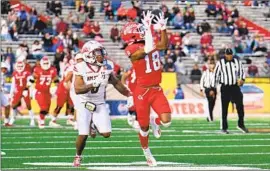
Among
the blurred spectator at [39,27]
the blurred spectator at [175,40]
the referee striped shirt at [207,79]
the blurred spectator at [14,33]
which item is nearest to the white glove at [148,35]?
the referee striped shirt at [207,79]

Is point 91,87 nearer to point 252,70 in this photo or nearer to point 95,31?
point 252,70

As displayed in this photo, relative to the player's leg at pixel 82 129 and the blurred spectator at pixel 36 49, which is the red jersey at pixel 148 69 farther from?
the blurred spectator at pixel 36 49

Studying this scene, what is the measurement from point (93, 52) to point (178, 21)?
2038 cm

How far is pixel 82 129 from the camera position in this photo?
37.7 ft

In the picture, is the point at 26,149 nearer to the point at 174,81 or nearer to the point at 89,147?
the point at 89,147

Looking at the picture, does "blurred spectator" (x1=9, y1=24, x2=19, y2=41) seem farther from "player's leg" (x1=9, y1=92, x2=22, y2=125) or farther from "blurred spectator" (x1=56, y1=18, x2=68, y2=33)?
"player's leg" (x1=9, y1=92, x2=22, y2=125)

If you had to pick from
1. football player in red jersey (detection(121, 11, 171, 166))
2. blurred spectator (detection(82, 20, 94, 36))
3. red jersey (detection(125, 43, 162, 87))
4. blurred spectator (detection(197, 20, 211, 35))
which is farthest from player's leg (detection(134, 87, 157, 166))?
blurred spectator (detection(197, 20, 211, 35))

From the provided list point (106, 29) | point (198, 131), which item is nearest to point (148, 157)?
point (198, 131)

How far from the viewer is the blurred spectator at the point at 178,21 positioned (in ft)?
104

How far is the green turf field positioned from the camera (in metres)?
11.2

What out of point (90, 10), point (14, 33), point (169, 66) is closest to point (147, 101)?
point (169, 66)

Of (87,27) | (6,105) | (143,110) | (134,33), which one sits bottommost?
(87,27)

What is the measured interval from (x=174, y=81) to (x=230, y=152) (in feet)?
44.2

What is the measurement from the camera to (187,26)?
31.9m
